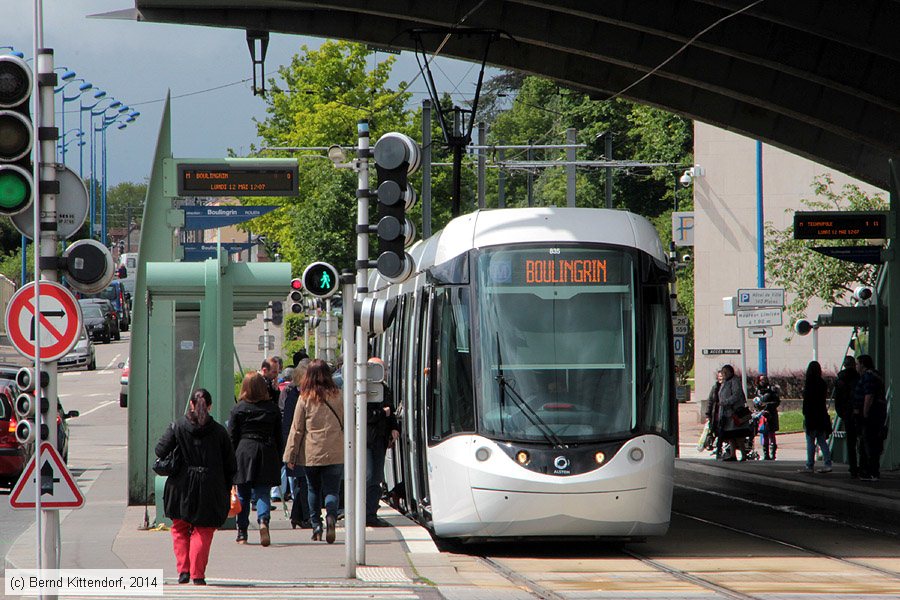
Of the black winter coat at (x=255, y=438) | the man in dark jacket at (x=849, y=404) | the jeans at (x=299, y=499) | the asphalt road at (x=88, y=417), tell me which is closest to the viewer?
the black winter coat at (x=255, y=438)

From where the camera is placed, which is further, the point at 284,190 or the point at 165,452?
the point at 284,190

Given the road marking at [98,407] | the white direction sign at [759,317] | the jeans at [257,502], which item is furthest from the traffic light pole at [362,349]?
the road marking at [98,407]

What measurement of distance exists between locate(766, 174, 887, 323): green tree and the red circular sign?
32.1 meters

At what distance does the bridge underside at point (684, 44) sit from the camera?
19.3m

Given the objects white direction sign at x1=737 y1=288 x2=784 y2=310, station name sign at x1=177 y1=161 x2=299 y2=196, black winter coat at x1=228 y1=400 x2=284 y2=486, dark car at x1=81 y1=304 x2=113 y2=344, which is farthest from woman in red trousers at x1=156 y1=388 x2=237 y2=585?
dark car at x1=81 y1=304 x2=113 y2=344

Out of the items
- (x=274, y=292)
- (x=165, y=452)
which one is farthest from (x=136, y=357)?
(x=165, y=452)

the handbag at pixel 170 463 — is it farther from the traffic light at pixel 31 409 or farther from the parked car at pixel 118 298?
the parked car at pixel 118 298

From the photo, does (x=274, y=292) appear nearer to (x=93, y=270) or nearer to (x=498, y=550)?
(x=498, y=550)

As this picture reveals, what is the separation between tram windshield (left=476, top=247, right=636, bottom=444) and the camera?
13547mm

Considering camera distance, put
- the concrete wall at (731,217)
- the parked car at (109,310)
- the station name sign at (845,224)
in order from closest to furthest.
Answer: the station name sign at (845,224), the concrete wall at (731,217), the parked car at (109,310)

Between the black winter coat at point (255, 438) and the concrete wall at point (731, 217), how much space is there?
3182cm

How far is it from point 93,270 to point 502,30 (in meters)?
12.1

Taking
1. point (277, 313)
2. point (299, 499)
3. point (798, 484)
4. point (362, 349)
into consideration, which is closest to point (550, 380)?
point (362, 349)

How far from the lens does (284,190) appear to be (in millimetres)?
18297
